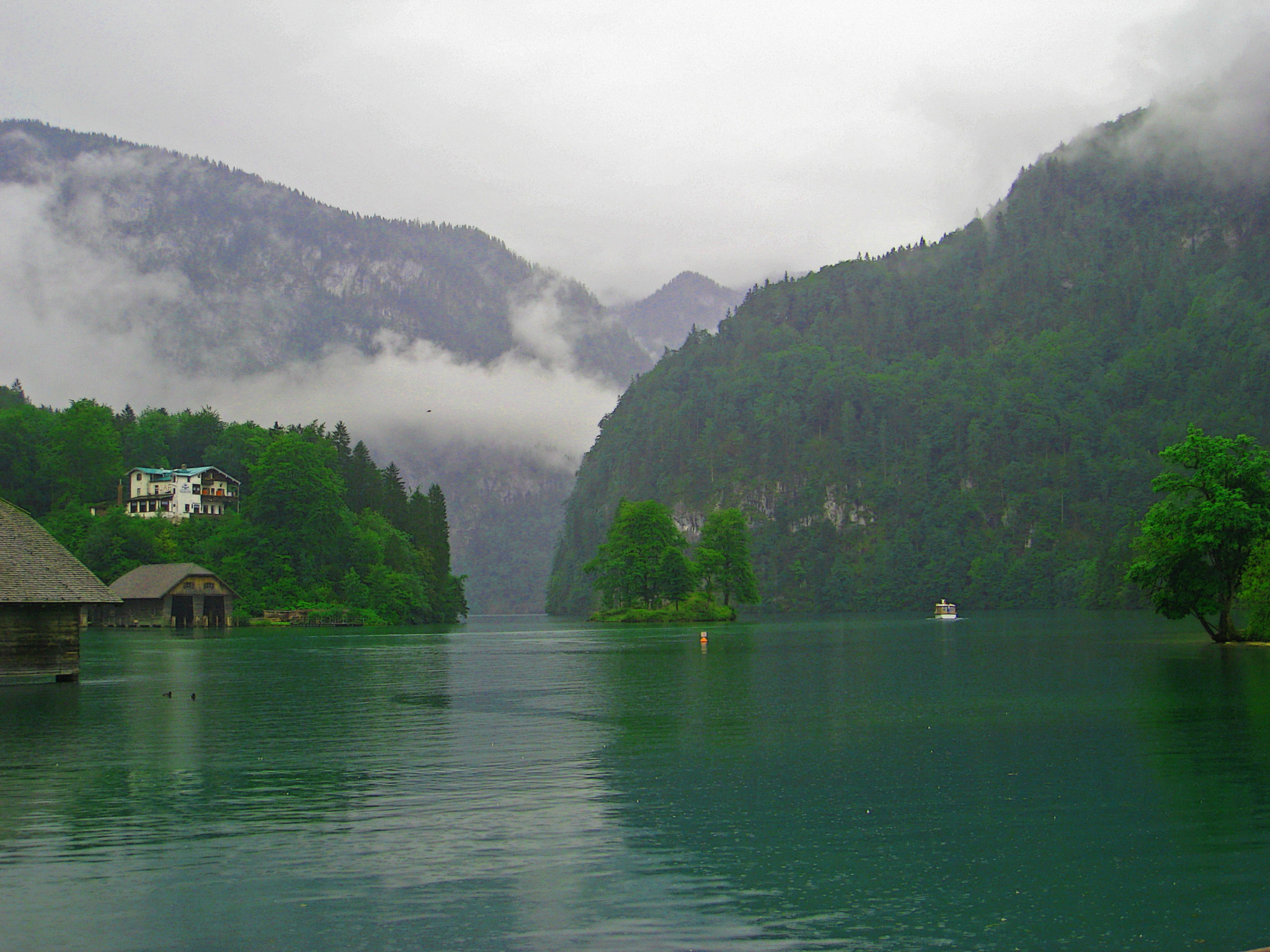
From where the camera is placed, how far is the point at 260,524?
149 m

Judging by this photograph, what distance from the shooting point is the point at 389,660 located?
236 feet

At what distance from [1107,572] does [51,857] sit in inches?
7601

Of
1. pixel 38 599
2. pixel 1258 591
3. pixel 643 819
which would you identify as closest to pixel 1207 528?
pixel 1258 591

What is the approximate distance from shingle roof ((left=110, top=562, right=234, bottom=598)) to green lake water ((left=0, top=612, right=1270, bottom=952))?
89565mm

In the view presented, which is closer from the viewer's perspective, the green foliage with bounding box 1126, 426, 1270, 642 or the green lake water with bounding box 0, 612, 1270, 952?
the green lake water with bounding box 0, 612, 1270, 952

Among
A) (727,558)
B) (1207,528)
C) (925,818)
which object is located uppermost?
(1207,528)

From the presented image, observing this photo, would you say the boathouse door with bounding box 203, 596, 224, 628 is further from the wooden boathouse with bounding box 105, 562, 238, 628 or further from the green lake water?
the green lake water

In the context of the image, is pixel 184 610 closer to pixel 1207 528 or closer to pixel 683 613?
pixel 683 613

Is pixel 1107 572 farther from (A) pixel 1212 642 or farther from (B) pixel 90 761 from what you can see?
(B) pixel 90 761

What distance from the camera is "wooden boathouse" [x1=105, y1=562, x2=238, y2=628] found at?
134 m

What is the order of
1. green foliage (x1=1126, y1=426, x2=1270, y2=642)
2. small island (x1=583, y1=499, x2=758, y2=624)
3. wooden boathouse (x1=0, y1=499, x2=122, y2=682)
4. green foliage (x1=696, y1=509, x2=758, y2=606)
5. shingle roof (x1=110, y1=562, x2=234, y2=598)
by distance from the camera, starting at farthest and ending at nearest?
green foliage (x1=696, y1=509, x2=758, y2=606)
small island (x1=583, y1=499, x2=758, y2=624)
shingle roof (x1=110, y1=562, x2=234, y2=598)
green foliage (x1=1126, y1=426, x2=1270, y2=642)
wooden boathouse (x1=0, y1=499, x2=122, y2=682)

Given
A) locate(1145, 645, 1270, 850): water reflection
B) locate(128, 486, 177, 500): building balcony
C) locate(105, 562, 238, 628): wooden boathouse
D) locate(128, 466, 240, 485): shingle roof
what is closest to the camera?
locate(1145, 645, 1270, 850): water reflection

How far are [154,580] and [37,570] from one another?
95.7 meters

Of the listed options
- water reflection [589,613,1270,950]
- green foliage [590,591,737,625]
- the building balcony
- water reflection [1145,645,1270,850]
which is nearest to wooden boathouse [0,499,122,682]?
water reflection [589,613,1270,950]
